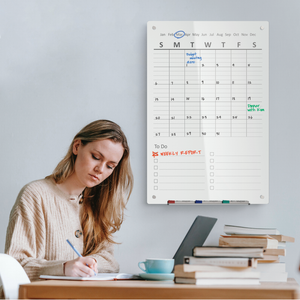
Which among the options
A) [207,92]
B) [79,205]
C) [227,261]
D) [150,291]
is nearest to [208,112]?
[207,92]

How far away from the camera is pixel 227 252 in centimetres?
87

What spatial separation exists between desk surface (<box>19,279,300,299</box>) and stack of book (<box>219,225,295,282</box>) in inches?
4.5

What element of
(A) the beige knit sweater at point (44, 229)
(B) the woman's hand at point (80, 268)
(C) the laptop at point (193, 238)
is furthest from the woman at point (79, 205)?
(C) the laptop at point (193, 238)

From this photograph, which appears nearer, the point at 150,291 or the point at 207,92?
the point at 150,291

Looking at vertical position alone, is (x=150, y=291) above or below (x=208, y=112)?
below

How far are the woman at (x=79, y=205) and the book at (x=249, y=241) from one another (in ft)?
1.46

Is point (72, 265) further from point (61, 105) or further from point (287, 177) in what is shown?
point (287, 177)

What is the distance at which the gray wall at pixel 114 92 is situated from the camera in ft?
5.24

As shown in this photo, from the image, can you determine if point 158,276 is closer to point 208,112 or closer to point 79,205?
point 79,205

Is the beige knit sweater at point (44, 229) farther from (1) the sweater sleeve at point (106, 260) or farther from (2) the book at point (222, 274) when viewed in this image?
(2) the book at point (222, 274)

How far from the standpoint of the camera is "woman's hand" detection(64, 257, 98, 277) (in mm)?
1026

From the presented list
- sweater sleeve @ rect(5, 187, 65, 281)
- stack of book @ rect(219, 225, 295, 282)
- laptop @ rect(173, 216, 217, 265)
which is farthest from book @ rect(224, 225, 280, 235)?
sweater sleeve @ rect(5, 187, 65, 281)

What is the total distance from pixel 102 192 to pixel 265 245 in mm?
683

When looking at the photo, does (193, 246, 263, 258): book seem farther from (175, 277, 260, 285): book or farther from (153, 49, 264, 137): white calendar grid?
(153, 49, 264, 137): white calendar grid
